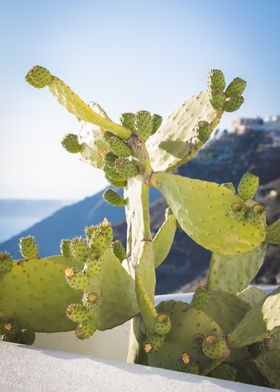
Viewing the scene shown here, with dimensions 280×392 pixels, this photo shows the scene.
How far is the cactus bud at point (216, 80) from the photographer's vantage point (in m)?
1.57

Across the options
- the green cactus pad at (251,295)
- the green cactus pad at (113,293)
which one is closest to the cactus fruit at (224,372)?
the green cactus pad at (113,293)

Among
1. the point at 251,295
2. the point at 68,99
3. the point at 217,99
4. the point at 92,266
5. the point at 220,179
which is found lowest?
the point at 220,179

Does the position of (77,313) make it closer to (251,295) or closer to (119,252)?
(119,252)

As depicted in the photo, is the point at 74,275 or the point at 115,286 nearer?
the point at 74,275

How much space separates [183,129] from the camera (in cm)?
170

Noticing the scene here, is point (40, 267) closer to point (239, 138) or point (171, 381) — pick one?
point (171, 381)

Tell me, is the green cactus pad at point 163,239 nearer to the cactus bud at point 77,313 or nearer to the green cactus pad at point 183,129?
the green cactus pad at point 183,129

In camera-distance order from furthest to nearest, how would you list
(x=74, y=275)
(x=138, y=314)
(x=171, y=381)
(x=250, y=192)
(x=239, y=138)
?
(x=239, y=138)
(x=138, y=314)
(x=250, y=192)
(x=74, y=275)
(x=171, y=381)

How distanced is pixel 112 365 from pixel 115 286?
19.2 inches

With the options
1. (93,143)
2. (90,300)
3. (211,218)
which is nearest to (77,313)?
(90,300)

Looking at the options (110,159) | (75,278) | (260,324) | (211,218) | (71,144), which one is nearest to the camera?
(75,278)

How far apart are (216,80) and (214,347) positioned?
2.30 ft

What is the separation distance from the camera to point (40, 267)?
4.79 ft

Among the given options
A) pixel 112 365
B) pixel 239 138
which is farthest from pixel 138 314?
pixel 239 138
